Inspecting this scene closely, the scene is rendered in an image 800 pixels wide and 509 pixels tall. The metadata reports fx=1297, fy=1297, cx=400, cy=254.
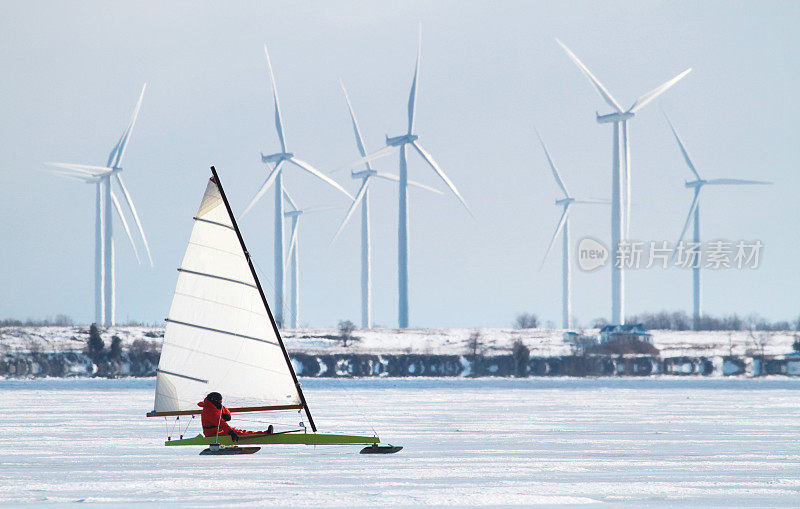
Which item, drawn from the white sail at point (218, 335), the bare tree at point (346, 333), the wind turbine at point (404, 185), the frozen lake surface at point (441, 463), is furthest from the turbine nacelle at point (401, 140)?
the white sail at point (218, 335)

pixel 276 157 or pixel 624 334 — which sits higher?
pixel 276 157

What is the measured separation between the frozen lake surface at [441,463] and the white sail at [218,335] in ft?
5.45

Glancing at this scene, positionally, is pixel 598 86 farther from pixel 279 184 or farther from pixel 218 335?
pixel 218 335

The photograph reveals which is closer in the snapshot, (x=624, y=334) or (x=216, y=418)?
(x=216, y=418)

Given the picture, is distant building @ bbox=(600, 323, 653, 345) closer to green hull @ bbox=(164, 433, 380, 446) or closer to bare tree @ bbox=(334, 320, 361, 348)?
bare tree @ bbox=(334, 320, 361, 348)

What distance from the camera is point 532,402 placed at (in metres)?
60.6

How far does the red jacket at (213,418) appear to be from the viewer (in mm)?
31359

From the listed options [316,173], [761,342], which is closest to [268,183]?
[316,173]

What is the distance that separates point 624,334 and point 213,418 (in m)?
110

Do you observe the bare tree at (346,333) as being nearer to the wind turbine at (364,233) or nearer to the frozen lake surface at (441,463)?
the wind turbine at (364,233)

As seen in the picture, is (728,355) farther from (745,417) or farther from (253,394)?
(253,394)

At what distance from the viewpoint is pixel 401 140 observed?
124812 mm

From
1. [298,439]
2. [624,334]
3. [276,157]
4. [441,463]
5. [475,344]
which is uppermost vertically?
[276,157]

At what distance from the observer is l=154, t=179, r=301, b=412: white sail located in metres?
32.5
